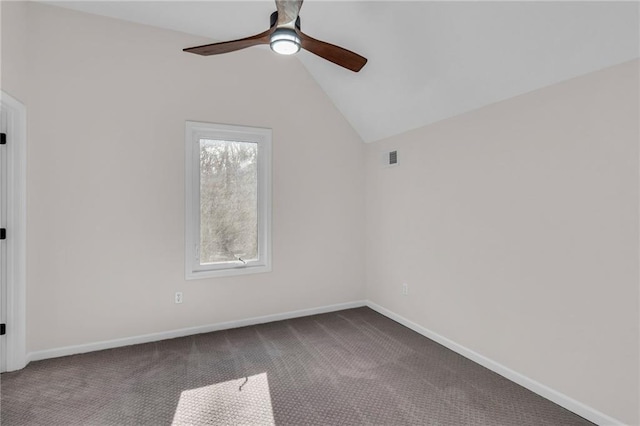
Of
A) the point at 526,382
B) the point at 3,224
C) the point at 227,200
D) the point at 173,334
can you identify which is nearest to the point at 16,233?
the point at 3,224

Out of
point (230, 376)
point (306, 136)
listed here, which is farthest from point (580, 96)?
point (230, 376)

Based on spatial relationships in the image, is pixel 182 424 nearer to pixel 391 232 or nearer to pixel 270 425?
pixel 270 425

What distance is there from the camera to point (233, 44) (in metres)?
2.02

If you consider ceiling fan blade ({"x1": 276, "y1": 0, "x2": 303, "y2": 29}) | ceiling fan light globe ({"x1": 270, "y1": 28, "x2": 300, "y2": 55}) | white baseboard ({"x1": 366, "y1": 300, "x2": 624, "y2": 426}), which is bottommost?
white baseboard ({"x1": 366, "y1": 300, "x2": 624, "y2": 426})

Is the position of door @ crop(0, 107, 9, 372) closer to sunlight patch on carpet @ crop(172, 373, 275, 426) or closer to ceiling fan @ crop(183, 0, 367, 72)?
sunlight patch on carpet @ crop(172, 373, 275, 426)

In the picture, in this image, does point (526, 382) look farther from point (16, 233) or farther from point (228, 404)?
point (16, 233)

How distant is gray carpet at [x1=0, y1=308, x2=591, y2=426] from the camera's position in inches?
78.4

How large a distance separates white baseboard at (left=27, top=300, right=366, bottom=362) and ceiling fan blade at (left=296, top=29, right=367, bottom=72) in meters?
2.72

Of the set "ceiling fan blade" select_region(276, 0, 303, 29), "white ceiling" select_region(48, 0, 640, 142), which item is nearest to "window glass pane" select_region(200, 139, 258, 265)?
"white ceiling" select_region(48, 0, 640, 142)

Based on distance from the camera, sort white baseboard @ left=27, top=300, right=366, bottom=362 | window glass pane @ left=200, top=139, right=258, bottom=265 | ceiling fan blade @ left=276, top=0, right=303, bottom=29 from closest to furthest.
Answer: ceiling fan blade @ left=276, top=0, right=303, bottom=29
white baseboard @ left=27, top=300, right=366, bottom=362
window glass pane @ left=200, top=139, right=258, bottom=265

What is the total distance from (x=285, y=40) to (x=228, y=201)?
2012 millimetres

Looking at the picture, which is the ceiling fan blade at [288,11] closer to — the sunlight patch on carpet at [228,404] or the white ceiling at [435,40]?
the white ceiling at [435,40]

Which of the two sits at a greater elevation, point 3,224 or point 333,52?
point 333,52

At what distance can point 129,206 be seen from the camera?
2.99m
